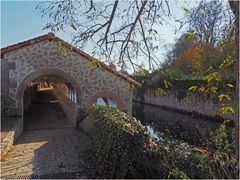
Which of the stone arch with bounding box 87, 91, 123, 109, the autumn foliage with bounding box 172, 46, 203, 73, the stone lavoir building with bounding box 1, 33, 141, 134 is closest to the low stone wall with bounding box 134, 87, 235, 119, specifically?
the autumn foliage with bounding box 172, 46, 203, 73

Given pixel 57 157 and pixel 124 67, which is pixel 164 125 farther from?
pixel 124 67

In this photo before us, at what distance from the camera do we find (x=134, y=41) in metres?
4.74

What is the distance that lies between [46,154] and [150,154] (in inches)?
145

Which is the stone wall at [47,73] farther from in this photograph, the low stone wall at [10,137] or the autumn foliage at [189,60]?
the autumn foliage at [189,60]

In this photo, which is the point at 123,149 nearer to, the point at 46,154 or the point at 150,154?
the point at 150,154

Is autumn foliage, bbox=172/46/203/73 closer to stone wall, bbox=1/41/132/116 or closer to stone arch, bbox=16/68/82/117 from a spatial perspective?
stone wall, bbox=1/41/132/116

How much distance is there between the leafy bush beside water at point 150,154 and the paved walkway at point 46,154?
29.2 inches

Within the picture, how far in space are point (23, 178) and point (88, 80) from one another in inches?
301

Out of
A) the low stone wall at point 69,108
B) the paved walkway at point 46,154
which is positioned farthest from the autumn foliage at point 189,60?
the paved walkway at point 46,154

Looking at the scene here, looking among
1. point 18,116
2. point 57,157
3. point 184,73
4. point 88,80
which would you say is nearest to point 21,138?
point 18,116

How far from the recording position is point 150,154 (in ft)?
15.5

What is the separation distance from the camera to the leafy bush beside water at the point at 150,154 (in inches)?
139

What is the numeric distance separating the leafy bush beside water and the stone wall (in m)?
5.82

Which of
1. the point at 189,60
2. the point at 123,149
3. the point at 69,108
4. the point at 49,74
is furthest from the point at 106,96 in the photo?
the point at 189,60
